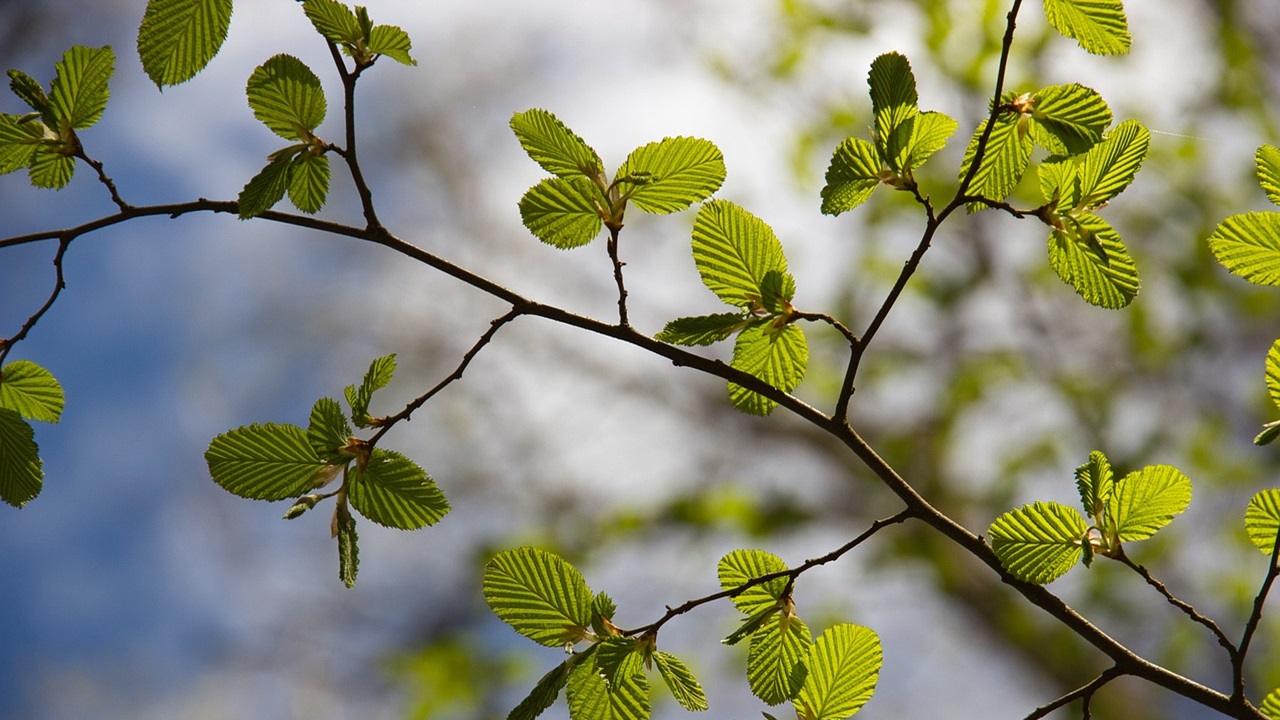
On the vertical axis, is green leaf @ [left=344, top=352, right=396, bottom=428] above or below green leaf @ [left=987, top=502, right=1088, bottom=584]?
above

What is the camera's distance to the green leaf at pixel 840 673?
0.49 metres

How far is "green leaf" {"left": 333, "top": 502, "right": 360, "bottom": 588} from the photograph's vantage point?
1.44 feet

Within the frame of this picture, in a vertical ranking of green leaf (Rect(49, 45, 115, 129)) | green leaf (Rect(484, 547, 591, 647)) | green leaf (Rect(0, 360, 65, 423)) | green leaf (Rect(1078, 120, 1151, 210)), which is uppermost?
green leaf (Rect(49, 45, 115, 129))

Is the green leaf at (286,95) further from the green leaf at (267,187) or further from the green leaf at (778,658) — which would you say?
the green leaf at (778,658)

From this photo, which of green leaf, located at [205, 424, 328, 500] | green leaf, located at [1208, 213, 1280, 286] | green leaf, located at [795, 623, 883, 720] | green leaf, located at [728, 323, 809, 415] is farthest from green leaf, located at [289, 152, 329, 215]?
green leaf, located at [1208, 213, 1280, 286]

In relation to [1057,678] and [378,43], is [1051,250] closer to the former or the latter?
[378,43]

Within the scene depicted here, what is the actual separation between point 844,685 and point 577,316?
24cm

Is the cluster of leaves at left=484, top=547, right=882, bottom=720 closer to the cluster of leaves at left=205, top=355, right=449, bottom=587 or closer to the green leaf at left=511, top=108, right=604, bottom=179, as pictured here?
the cluster of leaves at left=205, top=355, right=449, bottom=587

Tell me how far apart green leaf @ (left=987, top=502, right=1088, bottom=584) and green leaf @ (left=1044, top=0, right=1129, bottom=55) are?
9.0 inches

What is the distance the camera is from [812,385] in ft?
9.43

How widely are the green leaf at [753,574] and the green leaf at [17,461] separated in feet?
1.17

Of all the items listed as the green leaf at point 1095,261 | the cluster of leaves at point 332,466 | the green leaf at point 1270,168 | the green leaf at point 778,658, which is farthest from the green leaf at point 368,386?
the green leaf at point 1270,168

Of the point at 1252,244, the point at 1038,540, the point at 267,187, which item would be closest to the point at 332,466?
the point at 267,187

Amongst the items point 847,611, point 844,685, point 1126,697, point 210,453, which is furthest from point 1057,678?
point 210,453
